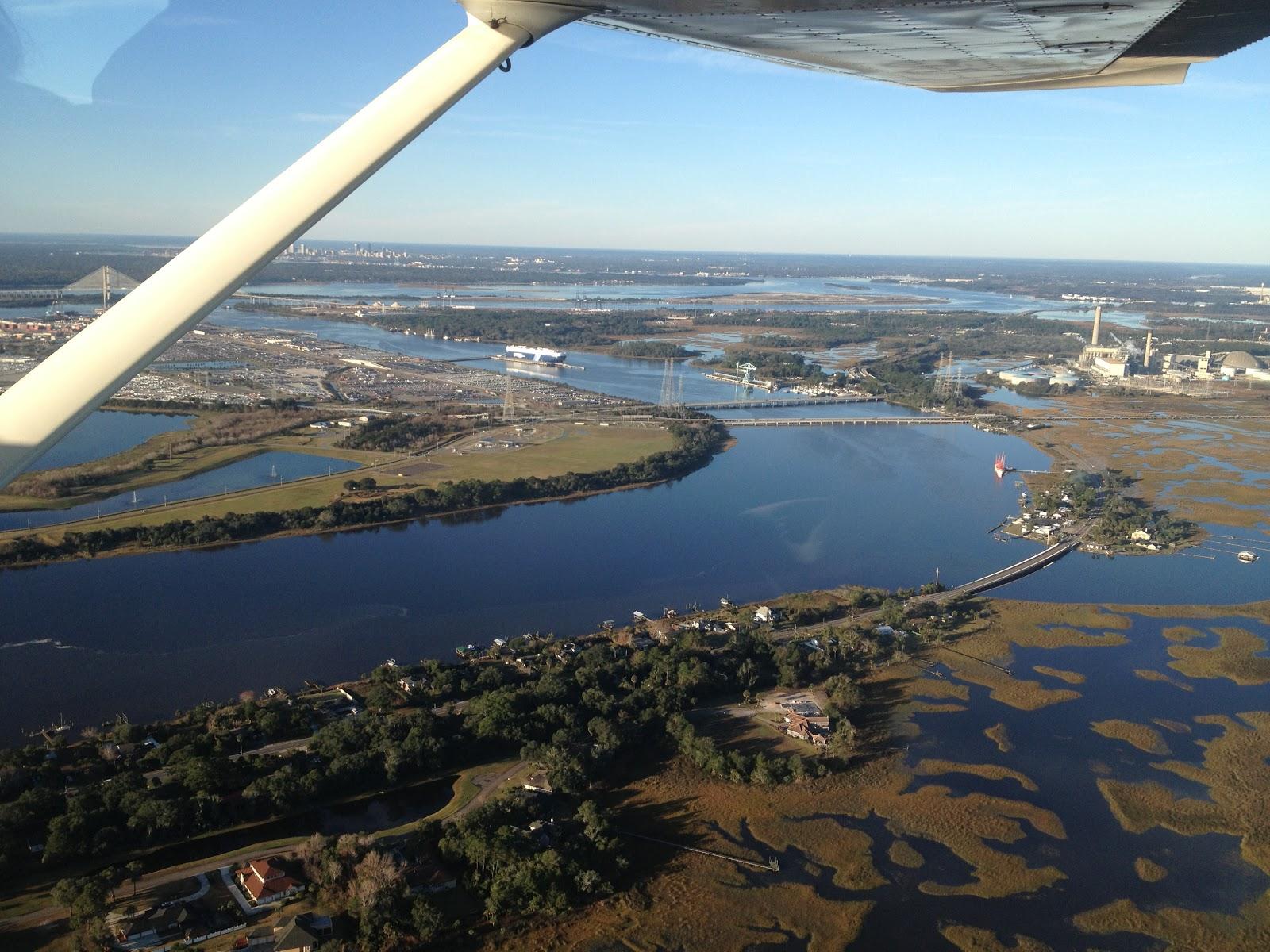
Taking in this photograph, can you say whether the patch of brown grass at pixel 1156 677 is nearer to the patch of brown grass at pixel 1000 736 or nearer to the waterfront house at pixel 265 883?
the patch of brown grass at pixel 1000 736

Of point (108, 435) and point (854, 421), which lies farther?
point (854, 421)

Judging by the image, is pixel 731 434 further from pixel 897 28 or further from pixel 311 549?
pixel 897 28

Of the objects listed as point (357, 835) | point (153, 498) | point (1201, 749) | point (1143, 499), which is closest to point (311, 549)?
point (153, 498)

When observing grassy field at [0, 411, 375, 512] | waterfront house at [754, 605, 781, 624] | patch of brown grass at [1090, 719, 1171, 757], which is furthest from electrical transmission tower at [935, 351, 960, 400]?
patch of brown grass at [1090, 719, 1171, 757]

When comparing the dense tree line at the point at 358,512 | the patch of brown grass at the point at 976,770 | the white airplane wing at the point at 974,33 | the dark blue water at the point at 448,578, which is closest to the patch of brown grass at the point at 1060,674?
the patch of brown grass at the point at 976,770

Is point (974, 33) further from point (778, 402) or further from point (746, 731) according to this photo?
point (778, 402)

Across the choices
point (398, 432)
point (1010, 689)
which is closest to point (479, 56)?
point (1010, 689)
